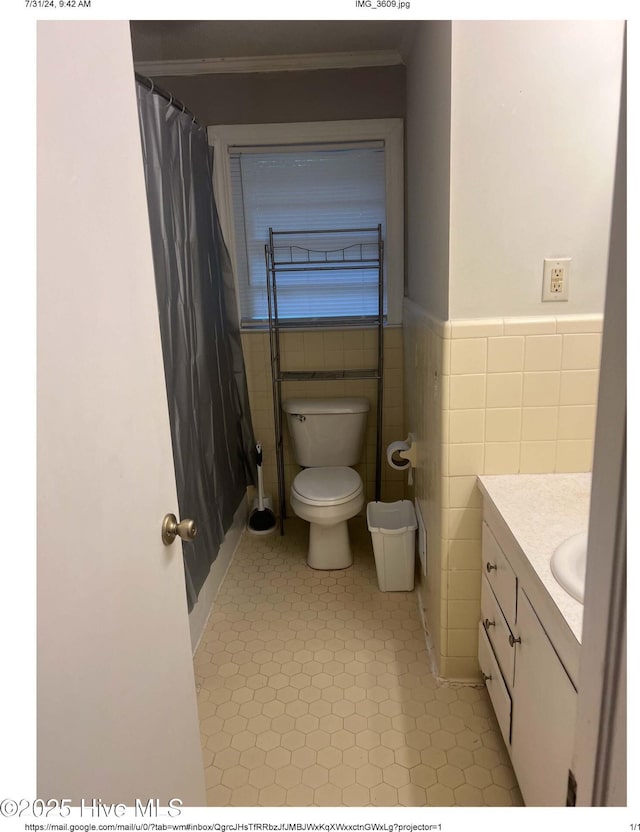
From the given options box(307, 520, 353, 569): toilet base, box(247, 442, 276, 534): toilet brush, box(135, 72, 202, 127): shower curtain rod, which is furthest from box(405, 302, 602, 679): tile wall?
box(247, 442, 276, 534): toilet brush

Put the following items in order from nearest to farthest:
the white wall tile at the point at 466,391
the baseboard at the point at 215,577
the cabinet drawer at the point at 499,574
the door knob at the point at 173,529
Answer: the door knob at the point at 173,529 < the cabinet drawer at the point at 499,574 < the white wall tile at the point at 466,391 < the baseboard at the point at 215,577

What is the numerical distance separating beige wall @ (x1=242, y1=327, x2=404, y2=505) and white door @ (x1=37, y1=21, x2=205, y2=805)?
1980 millimetres

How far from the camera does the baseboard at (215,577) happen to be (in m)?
2.16

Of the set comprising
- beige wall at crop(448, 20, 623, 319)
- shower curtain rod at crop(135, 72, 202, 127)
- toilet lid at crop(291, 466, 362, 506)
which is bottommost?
toilet lid at crop(291, 466, 362, 506)

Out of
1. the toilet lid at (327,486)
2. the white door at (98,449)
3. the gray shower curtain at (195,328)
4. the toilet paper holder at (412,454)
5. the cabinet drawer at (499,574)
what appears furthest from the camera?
the toilet lid at (327,486)

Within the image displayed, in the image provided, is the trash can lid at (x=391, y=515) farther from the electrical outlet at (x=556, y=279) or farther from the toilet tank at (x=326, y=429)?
the electrical outlet at (x=556, y=279)

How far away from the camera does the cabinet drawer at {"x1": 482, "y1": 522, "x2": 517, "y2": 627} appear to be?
1.42 metres

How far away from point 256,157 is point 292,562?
6.76ft

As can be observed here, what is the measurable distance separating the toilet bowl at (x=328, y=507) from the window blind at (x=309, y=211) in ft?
2.90

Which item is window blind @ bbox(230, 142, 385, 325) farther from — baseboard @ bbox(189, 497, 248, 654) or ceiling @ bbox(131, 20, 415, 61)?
baseboard @ bbox(189, 497, 248, 654)

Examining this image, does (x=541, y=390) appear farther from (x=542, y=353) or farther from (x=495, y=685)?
(x=495, y=685)

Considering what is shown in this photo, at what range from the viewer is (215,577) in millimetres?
2496

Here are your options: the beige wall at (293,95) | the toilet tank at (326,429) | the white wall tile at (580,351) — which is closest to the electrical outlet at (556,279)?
the white wall tile at (580,351)

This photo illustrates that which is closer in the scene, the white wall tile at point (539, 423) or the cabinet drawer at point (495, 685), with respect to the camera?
the cabinet drawer at point (495, 685)
